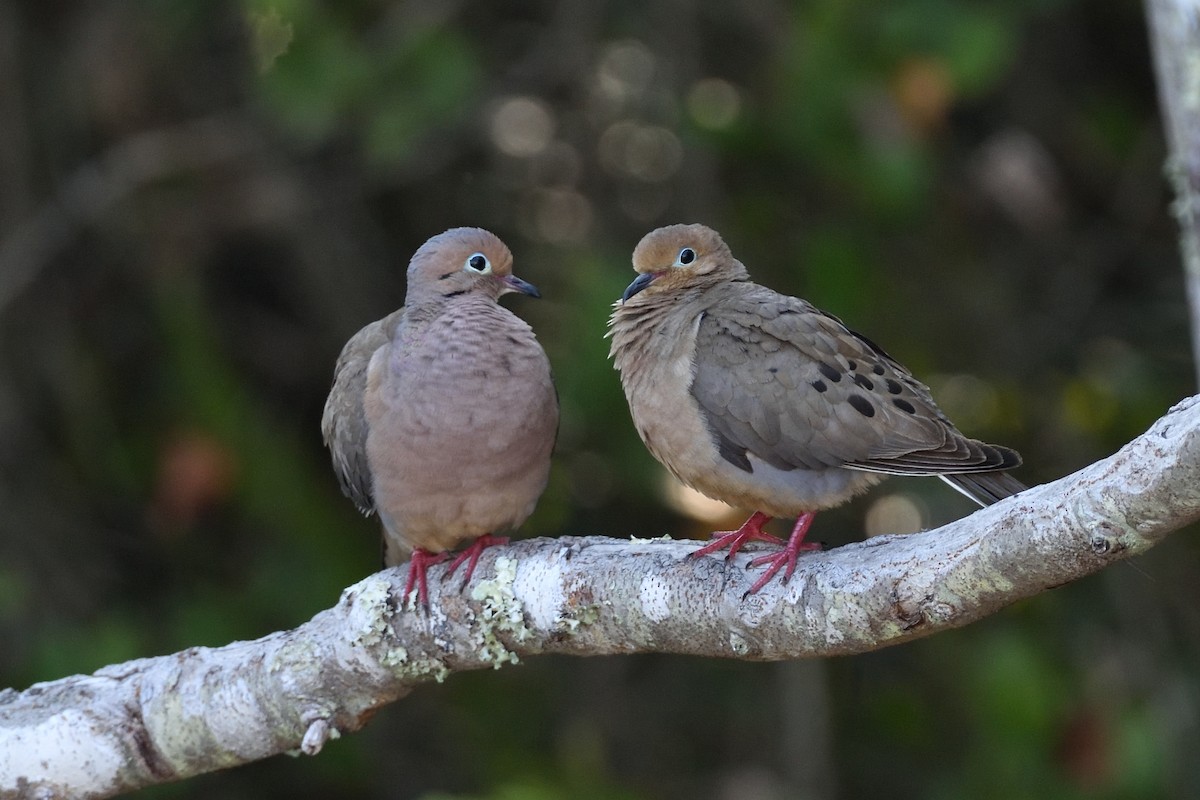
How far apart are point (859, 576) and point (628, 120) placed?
3.48 m

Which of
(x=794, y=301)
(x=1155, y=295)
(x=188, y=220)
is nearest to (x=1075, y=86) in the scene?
(x=1155, y=295)

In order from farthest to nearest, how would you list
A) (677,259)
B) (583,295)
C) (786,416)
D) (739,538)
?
1. (583,295)
2. (677,259)
3. (786,416)
4. (739,538)

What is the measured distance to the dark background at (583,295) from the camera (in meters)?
4.48

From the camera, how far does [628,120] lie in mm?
5676

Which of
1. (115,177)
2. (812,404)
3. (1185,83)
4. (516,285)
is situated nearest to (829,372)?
(812,404)

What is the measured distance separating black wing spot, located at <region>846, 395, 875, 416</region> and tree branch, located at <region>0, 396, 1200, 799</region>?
49 centimetres

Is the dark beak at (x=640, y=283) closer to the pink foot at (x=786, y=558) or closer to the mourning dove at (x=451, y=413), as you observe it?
the mourning dove at (x=451, y=413)

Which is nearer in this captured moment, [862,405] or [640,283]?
[862,405]

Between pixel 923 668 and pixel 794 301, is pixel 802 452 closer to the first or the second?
pixel 794 301

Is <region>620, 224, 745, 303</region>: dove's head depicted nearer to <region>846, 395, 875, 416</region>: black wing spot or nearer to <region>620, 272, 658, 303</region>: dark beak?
<region>620, 272, 658, 303</region>: dark beak

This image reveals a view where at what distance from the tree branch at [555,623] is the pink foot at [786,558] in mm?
24

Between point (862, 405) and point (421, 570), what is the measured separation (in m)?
0.99

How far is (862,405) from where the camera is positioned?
3.07 metres

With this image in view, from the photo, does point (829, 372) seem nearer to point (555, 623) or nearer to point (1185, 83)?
point (555, 623)
